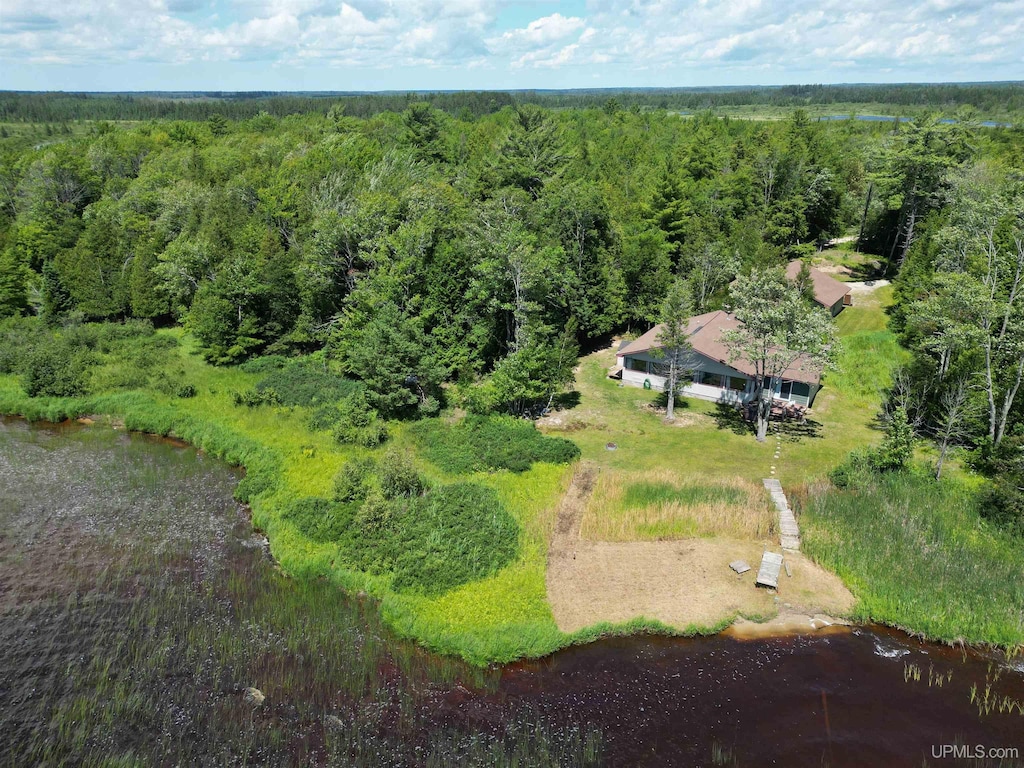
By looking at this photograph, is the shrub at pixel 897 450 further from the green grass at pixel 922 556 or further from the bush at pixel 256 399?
the bush at pixel 256 399

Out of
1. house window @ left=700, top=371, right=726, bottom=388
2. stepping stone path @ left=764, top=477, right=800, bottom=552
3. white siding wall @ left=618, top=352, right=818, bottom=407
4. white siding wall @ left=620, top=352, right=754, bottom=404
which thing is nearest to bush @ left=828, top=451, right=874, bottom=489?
stepping stone path @ left=764, top=477, right=800, bottom=552

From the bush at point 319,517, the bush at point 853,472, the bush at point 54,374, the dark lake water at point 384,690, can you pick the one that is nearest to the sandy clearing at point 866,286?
the bush at point 853,472

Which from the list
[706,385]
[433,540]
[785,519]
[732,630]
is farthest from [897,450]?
[433,540]

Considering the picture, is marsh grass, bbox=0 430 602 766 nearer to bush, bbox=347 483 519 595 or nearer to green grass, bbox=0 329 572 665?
green grass, bbox=0 329 572 665

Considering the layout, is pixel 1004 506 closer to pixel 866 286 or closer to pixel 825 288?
pixel 825 288

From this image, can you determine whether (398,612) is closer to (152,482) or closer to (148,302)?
(152,482)

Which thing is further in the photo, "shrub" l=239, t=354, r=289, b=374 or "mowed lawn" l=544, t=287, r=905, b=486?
"shrub" l=239, t=354, r=289, b=374

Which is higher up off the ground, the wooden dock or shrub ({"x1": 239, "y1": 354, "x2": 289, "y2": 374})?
shrub ({"x1": 239, "y1": 354, "x2": 289, "y2": 374})

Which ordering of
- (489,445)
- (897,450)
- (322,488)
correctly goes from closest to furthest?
1. (897,450)
2. (322,488)
3. (489,445)
